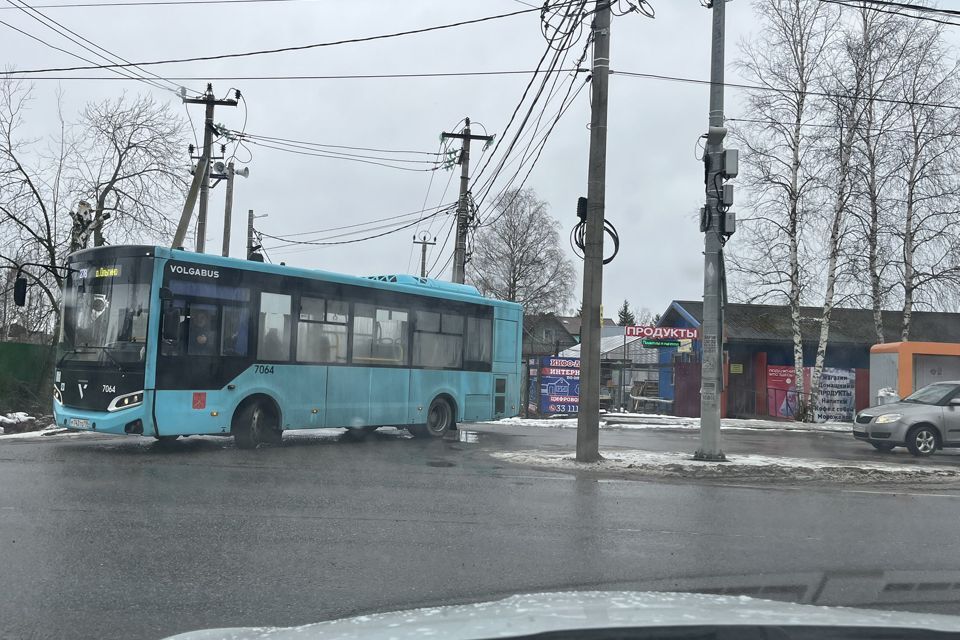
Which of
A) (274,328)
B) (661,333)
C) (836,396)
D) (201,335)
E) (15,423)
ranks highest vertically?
(661,333)

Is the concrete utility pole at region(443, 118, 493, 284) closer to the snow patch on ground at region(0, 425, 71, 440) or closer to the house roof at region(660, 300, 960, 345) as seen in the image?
the snow patch on ground at region(0, 425, 71, 440)

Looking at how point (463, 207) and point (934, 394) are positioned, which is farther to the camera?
point (463, 207)

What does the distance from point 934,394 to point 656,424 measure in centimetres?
928

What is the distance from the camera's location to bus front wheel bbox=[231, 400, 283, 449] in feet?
45.0

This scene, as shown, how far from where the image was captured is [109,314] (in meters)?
12.7

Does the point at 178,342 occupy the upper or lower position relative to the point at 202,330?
lower

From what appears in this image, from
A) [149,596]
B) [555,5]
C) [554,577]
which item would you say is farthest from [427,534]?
[555,5]

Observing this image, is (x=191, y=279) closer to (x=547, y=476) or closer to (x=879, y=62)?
(x=547, y=476)

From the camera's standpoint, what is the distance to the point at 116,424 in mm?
12242

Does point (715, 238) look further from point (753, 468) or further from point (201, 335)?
point (201, 335)

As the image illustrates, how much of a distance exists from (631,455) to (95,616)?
10906 mm

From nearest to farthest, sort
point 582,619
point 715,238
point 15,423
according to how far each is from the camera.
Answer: point 582,619, point 715,238, point 15,423

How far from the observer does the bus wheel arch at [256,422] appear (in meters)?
13.7

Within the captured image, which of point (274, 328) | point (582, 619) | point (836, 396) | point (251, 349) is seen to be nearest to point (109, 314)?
point (251, 349)
